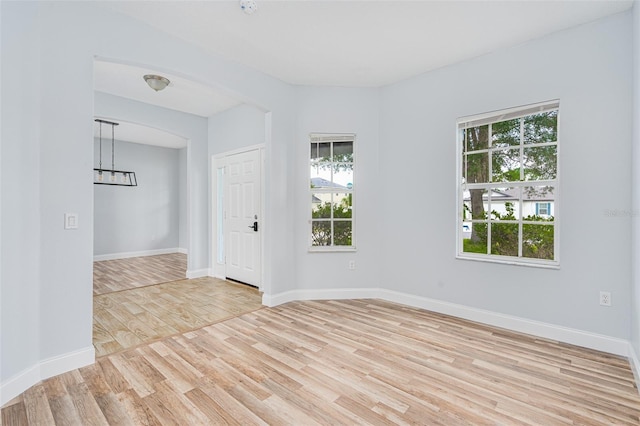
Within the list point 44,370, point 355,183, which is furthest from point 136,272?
point 355,183

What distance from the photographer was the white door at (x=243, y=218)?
15.6 ft

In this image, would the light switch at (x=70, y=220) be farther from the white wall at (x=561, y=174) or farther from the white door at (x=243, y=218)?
the white wall at (x=561, y=174)

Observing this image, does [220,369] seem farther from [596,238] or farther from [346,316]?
[596,238]

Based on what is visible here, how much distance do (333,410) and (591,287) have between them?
2526mm

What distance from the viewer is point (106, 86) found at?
4145 mm

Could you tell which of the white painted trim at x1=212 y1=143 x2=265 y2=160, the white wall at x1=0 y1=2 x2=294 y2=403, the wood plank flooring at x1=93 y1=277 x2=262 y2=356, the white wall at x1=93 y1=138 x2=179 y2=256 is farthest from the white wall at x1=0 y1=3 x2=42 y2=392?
the white wall at x1=93 y1=138 x2=179 y2=256

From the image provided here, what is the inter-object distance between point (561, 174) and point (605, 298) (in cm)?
114

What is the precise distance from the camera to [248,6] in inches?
97.5

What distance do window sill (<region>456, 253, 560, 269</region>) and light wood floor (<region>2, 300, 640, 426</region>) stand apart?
0.69 meters

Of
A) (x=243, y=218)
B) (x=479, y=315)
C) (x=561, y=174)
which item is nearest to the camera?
(x=561, y=174)

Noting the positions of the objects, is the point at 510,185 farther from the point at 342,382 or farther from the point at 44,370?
the point at 44,370

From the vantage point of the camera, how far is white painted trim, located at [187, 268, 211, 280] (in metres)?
5.41

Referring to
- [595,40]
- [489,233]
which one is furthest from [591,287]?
[595,40]

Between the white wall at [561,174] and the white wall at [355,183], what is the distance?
331 millimetres
